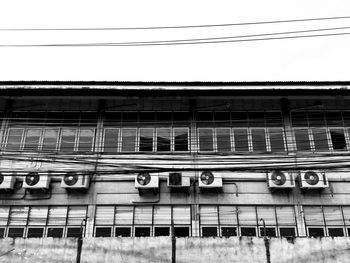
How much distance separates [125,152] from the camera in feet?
46.2

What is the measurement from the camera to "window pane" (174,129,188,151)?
558 inches

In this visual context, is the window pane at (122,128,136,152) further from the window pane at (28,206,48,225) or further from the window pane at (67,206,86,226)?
the window pane at (28,206,48,225)

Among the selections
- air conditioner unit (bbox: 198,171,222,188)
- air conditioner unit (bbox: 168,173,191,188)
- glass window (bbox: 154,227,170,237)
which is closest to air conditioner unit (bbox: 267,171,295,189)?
air conditioner unit (bbox: 198,171,222,188)

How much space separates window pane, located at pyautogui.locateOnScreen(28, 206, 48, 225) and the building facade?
0.03m

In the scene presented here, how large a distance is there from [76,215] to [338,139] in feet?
31.0

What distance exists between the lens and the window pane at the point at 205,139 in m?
14.1

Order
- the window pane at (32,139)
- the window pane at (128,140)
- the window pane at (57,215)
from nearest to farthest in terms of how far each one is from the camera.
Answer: the window pane at (57,215) < the window pane at (128,140) < the window pane at (32,139)

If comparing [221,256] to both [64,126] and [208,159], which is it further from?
[64,126]

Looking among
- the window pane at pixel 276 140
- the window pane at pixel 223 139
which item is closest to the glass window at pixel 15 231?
the window pane at pixel 223 139

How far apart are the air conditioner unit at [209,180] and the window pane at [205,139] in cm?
120

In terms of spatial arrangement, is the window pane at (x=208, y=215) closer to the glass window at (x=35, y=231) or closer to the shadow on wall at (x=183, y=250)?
the shadow on wall at (x=183, y=250)

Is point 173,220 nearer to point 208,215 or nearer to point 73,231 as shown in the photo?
point 208,215

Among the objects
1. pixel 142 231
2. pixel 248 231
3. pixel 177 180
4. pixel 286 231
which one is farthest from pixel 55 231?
pixel 286 231

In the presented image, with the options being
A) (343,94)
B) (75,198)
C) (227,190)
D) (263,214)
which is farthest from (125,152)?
(343,94)
